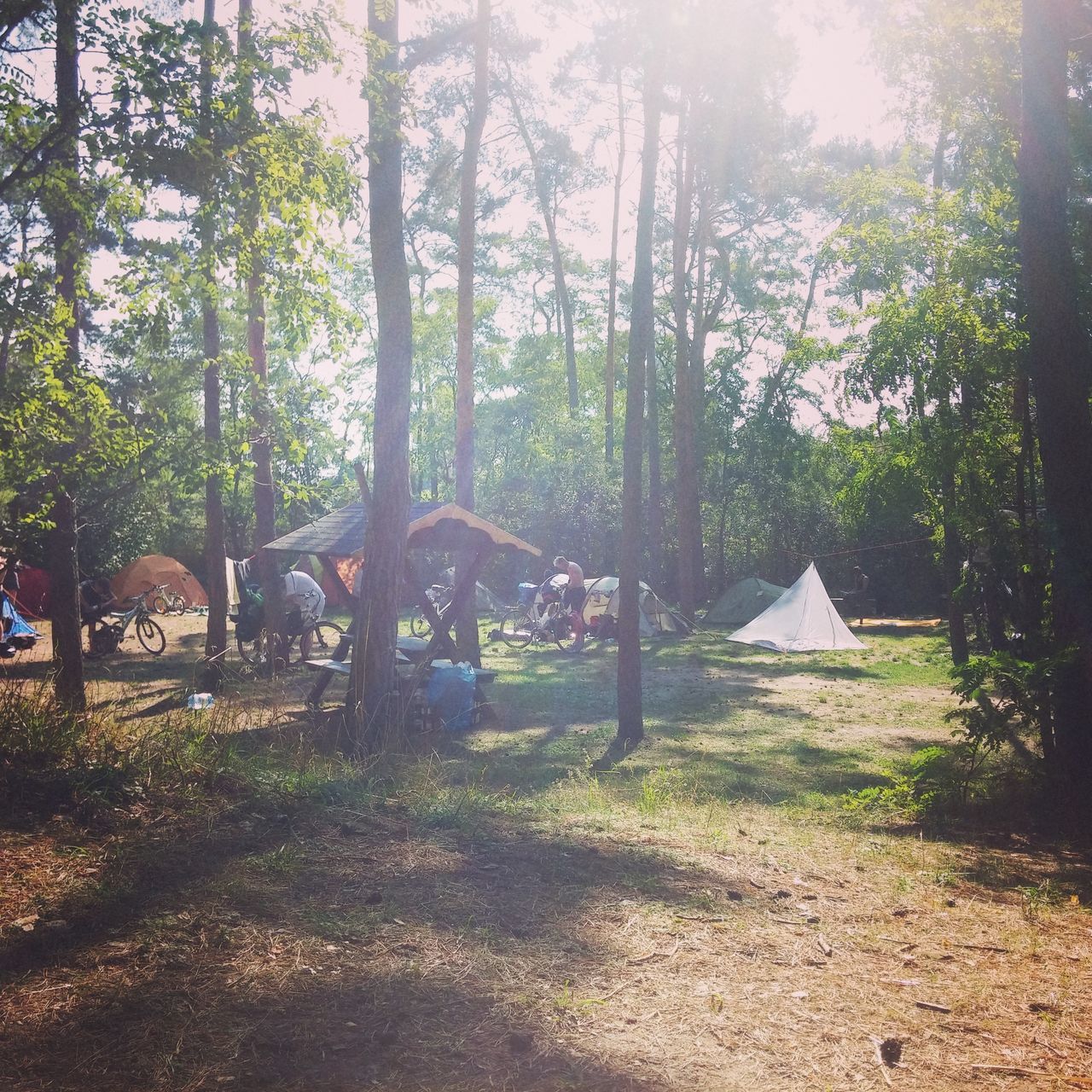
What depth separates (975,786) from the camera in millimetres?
6977

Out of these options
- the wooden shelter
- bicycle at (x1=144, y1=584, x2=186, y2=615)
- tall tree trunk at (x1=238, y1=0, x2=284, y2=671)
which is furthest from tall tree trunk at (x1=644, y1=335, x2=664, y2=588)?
bicycle at (x1=144, y1=584, x2=186, y2=615)

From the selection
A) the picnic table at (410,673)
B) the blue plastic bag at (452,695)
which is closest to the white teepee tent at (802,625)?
the picnic table at (410,673)

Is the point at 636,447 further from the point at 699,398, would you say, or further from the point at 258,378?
the point at 699,398

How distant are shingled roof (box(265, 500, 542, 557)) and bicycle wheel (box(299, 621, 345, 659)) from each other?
1265 millimetres

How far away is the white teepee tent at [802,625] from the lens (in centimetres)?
1853

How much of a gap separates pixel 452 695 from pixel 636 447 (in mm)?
3327

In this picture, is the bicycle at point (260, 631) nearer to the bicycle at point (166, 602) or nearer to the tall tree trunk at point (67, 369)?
the tall tree trunk at point (67, 369)

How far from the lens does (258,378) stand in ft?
29.0

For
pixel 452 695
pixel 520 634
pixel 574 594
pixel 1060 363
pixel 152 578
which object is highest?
pixel 1060 363

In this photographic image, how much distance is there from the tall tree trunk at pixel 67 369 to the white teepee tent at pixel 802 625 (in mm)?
13108

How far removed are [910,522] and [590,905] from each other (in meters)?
24.0

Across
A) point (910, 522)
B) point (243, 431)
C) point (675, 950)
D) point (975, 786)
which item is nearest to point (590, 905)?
point (675, 950)

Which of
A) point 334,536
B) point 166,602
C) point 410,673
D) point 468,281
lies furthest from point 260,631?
point 166,602

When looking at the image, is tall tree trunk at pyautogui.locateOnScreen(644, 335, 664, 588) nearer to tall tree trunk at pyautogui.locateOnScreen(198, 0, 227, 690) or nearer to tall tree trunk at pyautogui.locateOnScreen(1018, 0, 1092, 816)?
tall tree trunk at pyautogui.locateOnScreen(198, 0, 227, 690)
